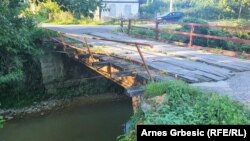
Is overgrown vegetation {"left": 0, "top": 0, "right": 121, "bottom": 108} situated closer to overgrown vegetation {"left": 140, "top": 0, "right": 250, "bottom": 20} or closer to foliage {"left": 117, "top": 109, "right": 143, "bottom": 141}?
foliage {"left": 117, "top": 109, "right": 143, "bottom": 141}

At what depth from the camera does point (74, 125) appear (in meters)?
14.3

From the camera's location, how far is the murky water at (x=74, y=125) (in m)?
13.0

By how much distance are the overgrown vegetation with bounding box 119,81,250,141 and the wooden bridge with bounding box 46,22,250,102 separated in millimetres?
798

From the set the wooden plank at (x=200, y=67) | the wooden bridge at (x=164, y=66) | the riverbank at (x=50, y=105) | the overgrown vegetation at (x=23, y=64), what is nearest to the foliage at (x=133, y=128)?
the wooden bridge at (x=164, y=66)

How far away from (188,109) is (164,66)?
3.74 meters

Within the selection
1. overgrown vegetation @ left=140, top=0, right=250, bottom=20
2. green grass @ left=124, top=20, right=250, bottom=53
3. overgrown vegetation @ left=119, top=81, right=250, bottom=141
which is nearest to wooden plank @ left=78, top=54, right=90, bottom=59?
green grass @ left=124, top=20, right=250, bottom=53

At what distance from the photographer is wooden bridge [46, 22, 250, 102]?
8383 millimetres

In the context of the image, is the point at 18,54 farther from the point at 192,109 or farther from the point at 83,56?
the point at 192,109

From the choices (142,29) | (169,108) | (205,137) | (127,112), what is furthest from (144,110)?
(142,29)

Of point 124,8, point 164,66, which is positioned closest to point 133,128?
point 164,66

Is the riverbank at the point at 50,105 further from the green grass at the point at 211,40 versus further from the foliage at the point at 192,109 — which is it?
the foliage at the point at 192,109

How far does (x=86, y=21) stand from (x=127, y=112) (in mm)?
14567

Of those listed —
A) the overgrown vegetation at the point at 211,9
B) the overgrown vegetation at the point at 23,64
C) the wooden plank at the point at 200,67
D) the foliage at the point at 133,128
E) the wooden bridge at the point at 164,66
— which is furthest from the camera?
the overgrown vegetation at the point at 211,9

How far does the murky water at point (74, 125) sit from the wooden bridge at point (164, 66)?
9.67 ft
